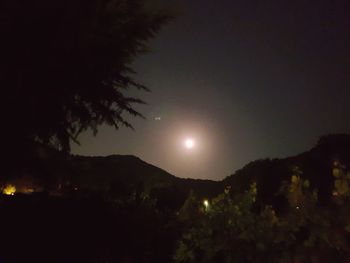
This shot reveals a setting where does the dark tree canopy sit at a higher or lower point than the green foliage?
higher

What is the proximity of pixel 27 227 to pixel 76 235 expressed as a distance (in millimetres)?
837

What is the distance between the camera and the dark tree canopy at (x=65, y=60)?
4206 millimetres

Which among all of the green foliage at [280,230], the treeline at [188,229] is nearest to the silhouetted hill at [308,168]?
the treeline at [188,229]

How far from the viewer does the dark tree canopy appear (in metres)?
4.21

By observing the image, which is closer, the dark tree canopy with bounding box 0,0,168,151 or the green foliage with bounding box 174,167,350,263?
the dark tree canopy with bounding box 0,0,168,151

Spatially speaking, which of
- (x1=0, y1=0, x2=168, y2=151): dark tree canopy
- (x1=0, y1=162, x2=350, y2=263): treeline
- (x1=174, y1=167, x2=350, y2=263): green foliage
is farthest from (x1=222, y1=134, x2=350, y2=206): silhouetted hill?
(x1=0, y1=0, x2=168, y2=151): dark tree canopy

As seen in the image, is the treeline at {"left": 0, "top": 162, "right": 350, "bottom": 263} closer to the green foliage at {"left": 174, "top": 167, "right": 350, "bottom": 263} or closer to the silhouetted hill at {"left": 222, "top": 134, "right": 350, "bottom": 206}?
the green foliage at {"left": 174, "top": 167, "right": 350, "bottom": 263}

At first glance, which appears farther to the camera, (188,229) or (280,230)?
(188,229)

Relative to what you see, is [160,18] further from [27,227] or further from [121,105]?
[27,227]

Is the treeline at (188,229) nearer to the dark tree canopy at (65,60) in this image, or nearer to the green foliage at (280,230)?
the green foliage at (280,230)

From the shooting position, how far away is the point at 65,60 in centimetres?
447

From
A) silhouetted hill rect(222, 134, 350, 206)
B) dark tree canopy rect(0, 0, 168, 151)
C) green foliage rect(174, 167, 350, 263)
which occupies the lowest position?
green foliage rect(174, 167, 350, 263)

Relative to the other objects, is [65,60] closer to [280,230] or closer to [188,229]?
[280,230]

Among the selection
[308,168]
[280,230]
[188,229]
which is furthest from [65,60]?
[308,168]
